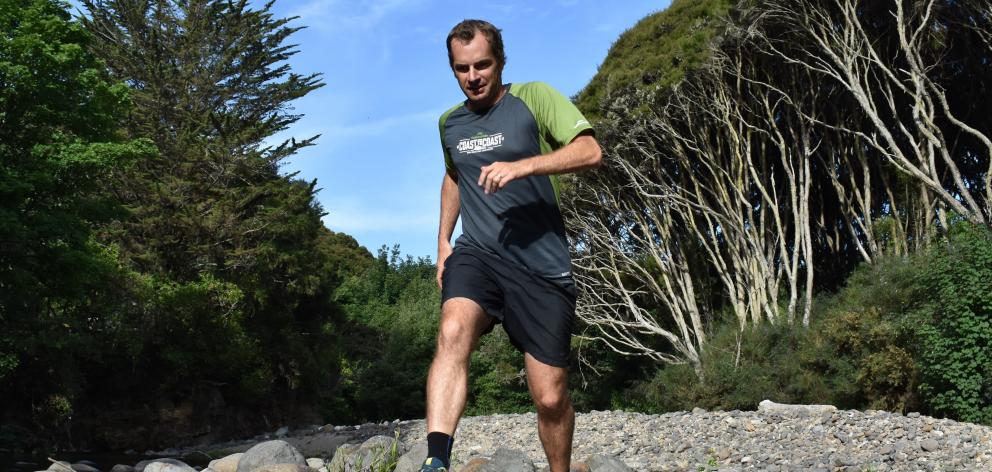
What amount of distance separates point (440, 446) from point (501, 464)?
112 inches

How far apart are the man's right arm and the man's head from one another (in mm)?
424

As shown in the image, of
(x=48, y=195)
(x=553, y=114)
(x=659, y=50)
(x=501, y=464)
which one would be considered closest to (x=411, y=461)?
(x=501, y=464)

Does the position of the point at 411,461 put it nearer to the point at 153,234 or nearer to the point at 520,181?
the point at 520,181

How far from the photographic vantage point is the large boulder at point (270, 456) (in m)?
6.87

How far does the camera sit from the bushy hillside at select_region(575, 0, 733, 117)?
21.1m

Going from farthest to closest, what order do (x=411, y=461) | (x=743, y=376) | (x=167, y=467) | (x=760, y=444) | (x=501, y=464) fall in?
(x=743, y=376)
(x=760, y=444)
(x=167, y=467)
(x=411, y=461)
(x=501, y=464)

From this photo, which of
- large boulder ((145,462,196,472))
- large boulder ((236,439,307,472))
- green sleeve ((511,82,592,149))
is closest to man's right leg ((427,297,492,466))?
green sleeve ((511,82,592,149))

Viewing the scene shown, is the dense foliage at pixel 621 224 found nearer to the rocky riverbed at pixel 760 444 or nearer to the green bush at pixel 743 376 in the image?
the green bush at pixel 743 376

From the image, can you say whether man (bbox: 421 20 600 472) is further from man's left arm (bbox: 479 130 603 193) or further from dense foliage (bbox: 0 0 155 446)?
dense foliage (bbox: 0 0 155 446)

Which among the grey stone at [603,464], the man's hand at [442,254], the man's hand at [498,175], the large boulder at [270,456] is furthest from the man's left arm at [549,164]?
the large boulder at [270,456]

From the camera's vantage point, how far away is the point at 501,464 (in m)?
5.55

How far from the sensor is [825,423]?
1152 centimetres

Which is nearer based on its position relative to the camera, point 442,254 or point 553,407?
point 553,407

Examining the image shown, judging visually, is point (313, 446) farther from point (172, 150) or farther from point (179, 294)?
A: point (172, 150)
